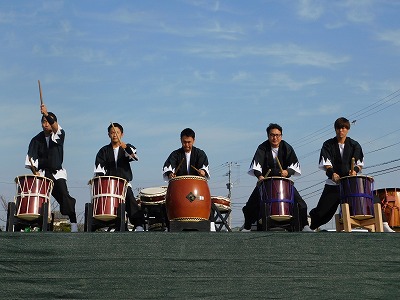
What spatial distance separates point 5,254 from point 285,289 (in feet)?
6.16

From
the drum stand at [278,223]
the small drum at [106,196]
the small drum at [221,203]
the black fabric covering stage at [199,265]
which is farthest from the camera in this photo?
the small drum at [221,203]

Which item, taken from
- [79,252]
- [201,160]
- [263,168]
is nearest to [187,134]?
[201,160]

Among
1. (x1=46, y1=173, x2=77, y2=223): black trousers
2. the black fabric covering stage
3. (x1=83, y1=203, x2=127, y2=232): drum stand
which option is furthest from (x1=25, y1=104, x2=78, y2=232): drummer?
the black fabric covering stage

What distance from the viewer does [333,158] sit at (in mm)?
6508

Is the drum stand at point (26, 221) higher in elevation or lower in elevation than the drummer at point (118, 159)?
lower

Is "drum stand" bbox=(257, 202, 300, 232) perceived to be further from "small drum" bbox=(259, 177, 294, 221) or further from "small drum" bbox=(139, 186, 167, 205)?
"small drum" bbox=(139, 186, 167, 205)

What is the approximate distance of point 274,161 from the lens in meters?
6.63

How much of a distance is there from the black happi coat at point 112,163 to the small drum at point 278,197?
1.85 meters

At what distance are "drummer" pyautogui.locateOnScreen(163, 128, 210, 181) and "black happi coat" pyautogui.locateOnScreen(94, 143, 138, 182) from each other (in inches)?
18.5

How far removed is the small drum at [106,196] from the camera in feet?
20.1

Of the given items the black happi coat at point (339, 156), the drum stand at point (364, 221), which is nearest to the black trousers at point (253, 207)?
the black happi coat at point (339, 156)

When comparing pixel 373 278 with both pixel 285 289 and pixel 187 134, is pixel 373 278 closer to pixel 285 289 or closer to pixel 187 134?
pixel 285 289

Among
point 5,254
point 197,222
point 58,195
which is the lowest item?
point 5,254

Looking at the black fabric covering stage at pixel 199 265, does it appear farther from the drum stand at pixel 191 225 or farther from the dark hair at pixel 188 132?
the dark hair at pixel 188 132
